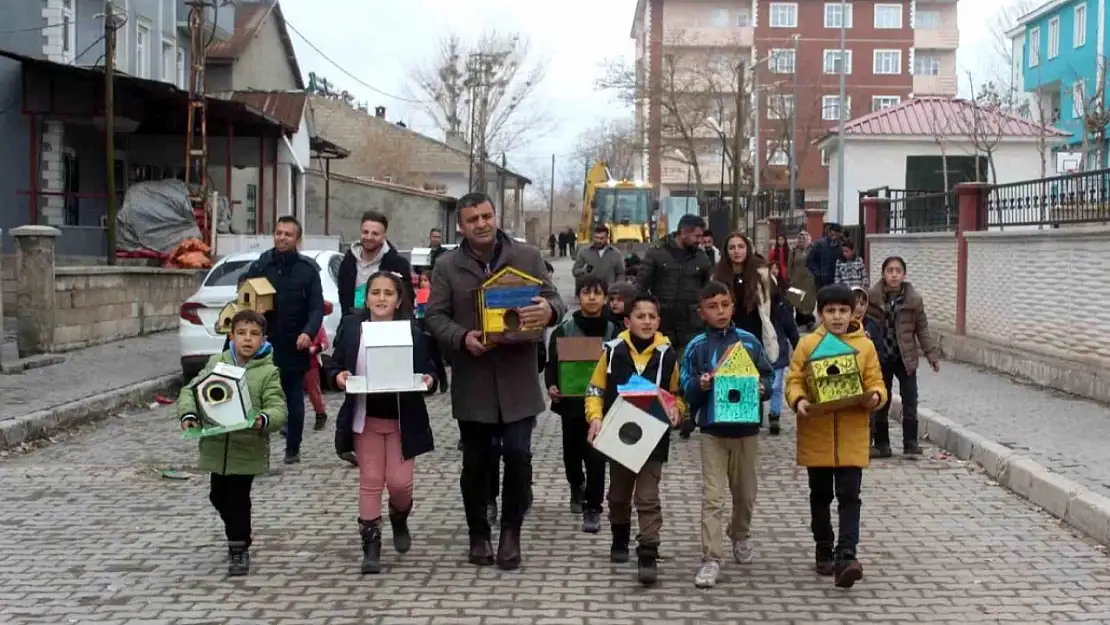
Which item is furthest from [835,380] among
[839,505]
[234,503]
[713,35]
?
[713,35]

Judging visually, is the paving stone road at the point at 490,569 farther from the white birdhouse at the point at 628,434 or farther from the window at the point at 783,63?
the window at the point at 783,63

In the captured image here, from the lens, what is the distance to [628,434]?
20.7 ft

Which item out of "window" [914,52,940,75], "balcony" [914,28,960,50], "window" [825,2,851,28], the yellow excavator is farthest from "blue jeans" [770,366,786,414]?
"window" [914,52,940,75]

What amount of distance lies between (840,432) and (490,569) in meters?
1.96

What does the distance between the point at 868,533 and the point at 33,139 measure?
21.4m

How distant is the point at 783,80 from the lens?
60.3m

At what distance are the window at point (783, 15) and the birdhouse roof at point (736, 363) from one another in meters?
68.0

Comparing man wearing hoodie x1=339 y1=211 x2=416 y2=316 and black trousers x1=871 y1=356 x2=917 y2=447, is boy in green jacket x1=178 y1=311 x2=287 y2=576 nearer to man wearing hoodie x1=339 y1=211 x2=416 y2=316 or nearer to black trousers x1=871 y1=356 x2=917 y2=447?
man wearing hoodie x1=339 y1=211 x2=416 y2=316

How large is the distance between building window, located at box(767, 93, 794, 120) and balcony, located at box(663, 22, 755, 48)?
698cm

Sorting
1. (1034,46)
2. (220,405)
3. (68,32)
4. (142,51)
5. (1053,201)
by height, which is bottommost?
(220,405)

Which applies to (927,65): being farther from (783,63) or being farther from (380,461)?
(380,461)

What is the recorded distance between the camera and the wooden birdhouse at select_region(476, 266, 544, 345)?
6.12 m

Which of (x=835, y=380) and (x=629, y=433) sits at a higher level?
(x=835, y=380)

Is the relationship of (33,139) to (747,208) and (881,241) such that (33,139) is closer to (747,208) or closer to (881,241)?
(881,241)
